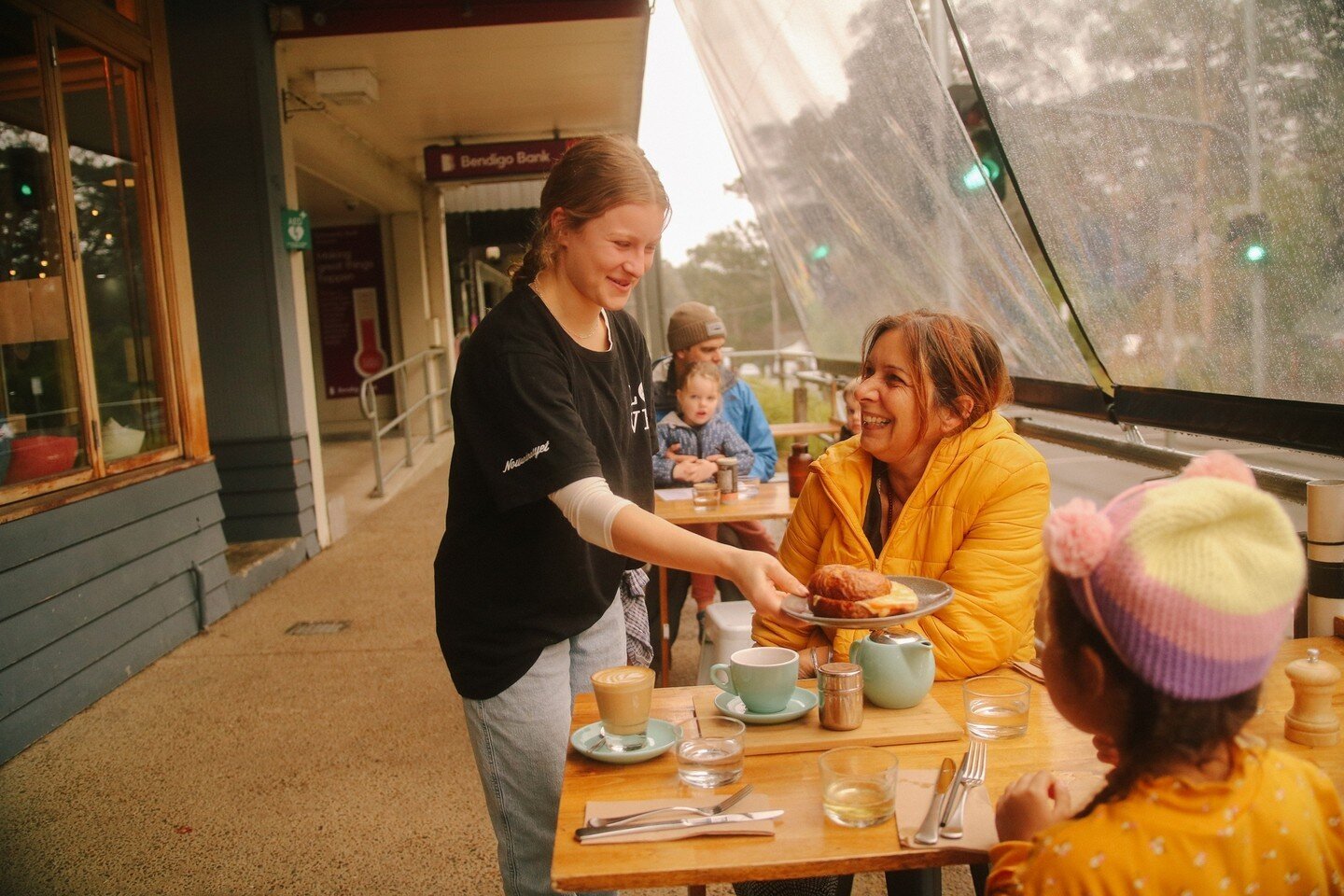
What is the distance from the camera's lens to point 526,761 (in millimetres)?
1998

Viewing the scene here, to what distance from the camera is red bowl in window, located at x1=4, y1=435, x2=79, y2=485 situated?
13.8ft

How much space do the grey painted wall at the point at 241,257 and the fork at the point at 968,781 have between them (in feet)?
20.3

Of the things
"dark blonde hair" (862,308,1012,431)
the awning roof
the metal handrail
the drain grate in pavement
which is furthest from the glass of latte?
the metal handrail

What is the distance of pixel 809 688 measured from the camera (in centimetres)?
194

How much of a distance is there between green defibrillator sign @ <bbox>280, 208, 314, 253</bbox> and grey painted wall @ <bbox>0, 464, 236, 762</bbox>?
1956 millimetres

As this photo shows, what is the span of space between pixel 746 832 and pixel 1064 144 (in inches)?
98.4

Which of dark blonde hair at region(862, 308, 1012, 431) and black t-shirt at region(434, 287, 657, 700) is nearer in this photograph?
black t-shirt at region(434, 287, 657, 700)

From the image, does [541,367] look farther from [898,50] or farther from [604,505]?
[898,50]

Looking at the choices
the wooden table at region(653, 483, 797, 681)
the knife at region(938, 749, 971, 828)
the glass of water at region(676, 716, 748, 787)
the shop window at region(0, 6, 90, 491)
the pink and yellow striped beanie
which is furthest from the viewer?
the shop window at region(0, 6, 90, 491)

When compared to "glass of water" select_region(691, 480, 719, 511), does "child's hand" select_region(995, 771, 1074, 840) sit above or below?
above

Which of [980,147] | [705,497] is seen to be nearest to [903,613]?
[705,497]

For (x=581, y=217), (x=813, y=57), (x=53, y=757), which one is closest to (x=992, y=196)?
(x=813, y=57)

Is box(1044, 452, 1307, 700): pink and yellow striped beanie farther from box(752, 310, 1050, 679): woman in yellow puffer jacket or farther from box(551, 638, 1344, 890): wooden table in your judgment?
box(752, 310, 1050, 679): woman in yellow puffer jacket

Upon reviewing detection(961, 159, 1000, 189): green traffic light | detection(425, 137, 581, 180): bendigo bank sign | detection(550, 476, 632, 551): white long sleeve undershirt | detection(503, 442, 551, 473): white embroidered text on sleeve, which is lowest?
detection(550, 476, 632, 551): white long sleeve undershirt
